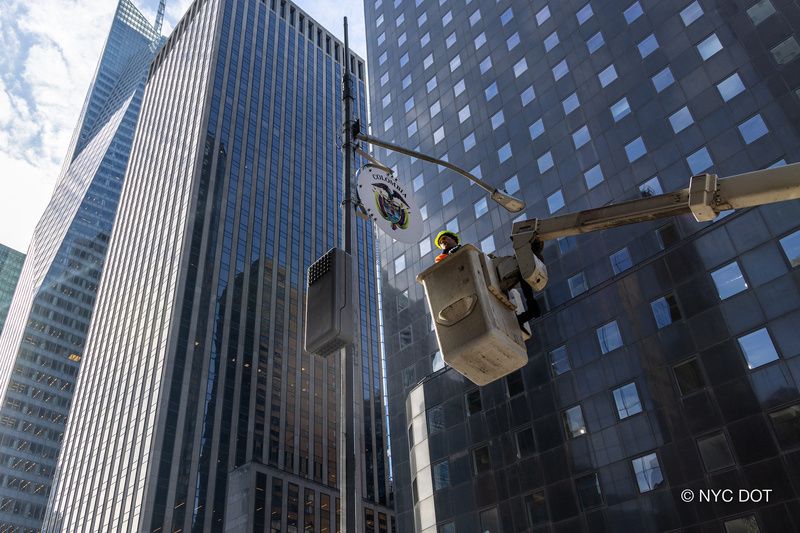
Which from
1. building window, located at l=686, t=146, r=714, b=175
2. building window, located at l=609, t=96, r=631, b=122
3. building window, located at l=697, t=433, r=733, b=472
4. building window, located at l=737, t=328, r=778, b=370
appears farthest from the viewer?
building window, located at l=609, t=96, r=631, b=122

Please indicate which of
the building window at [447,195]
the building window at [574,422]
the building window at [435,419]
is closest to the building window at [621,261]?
the building window at [574,422]

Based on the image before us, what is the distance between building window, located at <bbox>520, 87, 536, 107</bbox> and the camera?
48.1 meters

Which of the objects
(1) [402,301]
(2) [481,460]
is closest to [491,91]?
(1) [402,301]

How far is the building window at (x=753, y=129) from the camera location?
113ft

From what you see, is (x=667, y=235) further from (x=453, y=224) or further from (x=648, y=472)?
(x=453, y=224)

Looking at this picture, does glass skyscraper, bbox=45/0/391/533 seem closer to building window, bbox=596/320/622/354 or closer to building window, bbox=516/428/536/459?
building window, bbox=516/428/536/459

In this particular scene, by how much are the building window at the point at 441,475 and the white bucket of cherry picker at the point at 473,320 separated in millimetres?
39179

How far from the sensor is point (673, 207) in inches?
216

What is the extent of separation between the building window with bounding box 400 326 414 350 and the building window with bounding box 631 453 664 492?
63.7 feet

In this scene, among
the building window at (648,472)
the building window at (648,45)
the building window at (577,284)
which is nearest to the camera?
the building window at (648,472)

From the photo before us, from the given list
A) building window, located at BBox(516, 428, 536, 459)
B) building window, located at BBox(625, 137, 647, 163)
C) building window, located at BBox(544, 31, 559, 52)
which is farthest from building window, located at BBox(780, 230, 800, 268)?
building window, located at BBox(544, 31, 559, 52)

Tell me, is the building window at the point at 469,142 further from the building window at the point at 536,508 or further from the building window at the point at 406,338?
the building window at the point at 536,508

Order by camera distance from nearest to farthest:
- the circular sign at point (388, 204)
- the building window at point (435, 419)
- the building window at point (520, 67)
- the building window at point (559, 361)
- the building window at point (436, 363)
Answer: the circular sign at point (388, 204), the building window at point (559, 361), the building window at point (435, 419), the building window at point (436, 363), the building window at point (520, 67)

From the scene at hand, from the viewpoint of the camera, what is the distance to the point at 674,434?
3188cm
